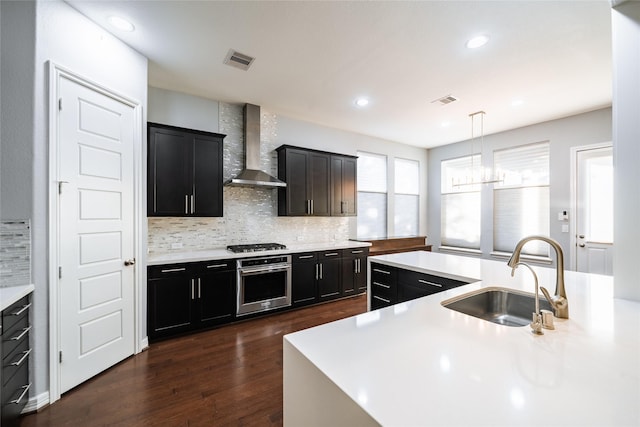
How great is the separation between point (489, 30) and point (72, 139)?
3579mm

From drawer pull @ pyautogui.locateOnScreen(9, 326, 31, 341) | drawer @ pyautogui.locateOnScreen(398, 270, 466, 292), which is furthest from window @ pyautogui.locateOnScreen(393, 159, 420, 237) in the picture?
drawer pull @ pyautogui.locateOnScreen(9, 326, 31, 341)

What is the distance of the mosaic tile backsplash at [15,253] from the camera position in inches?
71.3

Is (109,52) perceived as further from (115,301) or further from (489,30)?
(489,30)

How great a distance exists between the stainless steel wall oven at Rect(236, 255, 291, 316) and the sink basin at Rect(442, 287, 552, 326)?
Result: 2.51 m

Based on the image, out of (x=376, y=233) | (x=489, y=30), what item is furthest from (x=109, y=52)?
(x=376, y=233)

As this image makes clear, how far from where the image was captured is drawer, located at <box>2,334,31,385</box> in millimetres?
1639

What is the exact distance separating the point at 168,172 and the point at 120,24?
4.63 feet

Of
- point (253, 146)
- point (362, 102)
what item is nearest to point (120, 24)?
point (253, 146)

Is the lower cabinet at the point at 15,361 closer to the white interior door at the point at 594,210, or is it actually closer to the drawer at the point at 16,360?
the drawer at the point at 16,360

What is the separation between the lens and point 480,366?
857mm

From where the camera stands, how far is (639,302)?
4.84 ft

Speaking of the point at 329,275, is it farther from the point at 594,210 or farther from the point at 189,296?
the point at 594,210

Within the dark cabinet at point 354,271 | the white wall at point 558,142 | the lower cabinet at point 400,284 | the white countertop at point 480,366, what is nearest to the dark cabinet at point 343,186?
the dark cabinet at point 354,271

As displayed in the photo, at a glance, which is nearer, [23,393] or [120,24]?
[23,393]
